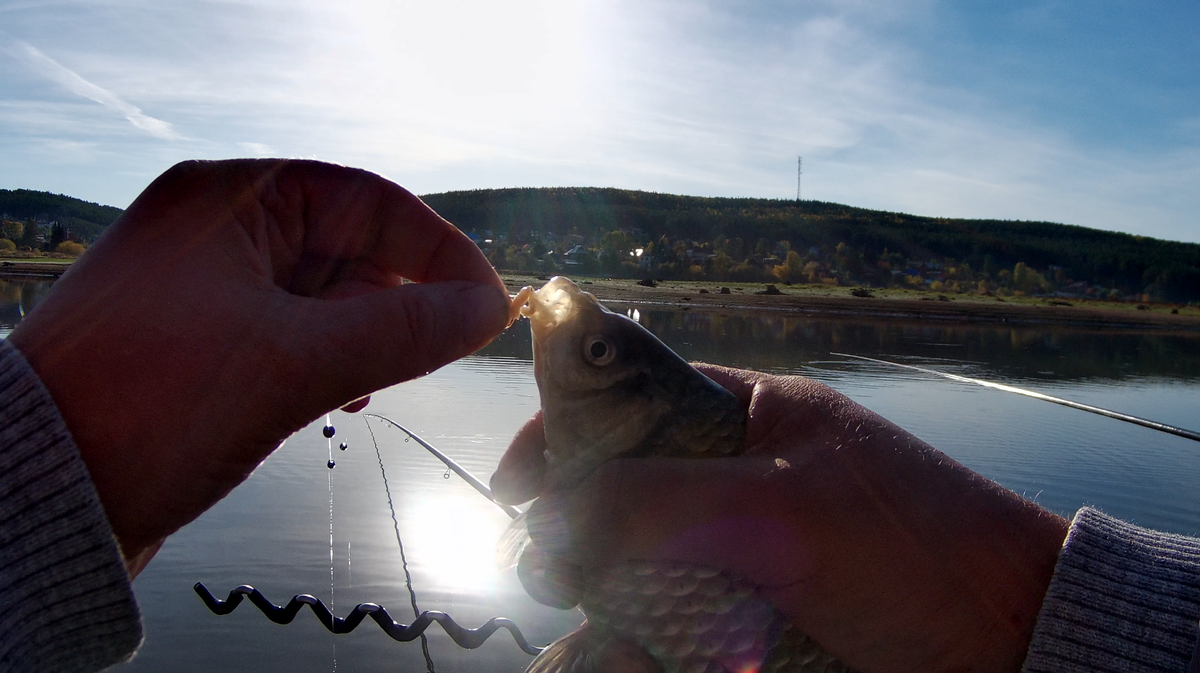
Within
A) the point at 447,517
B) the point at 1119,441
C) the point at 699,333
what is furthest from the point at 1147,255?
the point at 447,517

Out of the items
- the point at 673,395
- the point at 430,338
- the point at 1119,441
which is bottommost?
the point at 1119,441

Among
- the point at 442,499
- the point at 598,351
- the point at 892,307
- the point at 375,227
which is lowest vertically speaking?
the point at 892,307

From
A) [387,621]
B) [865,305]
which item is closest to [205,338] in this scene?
[387,621]

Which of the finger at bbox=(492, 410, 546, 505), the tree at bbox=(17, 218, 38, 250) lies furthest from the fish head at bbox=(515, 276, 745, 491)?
the tree at bbox=(17, 218, 38, 250)

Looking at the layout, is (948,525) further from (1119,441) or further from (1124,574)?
(1119,441)

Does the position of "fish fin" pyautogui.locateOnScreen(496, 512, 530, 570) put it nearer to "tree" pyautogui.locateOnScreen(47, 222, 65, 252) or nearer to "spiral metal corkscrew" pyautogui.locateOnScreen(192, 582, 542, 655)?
"spiral metal corkscrew" pyautogui.locateOnScreen(192, 582, 542, 655)

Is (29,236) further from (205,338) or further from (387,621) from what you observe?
(205,338)
